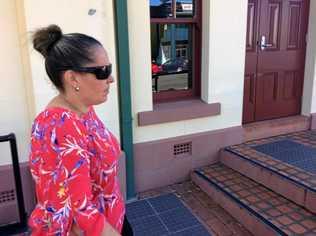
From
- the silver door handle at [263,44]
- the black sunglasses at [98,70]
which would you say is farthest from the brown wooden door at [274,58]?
the black sunglasses at [98,70]

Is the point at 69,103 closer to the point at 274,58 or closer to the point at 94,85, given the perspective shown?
the point at 94,85

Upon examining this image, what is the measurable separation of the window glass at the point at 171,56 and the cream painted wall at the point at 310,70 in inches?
68.6

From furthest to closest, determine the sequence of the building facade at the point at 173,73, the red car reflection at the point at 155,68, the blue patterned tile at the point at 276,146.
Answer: the blue patterned tile at the point at 276,146
the red car reflection at the point at 155,68
the building facade at the point at 173,73

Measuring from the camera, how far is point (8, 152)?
269 centimetres

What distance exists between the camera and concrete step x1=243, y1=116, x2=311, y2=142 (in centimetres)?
384

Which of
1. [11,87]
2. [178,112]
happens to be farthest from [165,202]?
[11,87]

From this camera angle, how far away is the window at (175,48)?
129 inches

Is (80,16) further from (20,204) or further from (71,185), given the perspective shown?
(71,185)

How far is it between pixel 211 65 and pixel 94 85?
243 cm

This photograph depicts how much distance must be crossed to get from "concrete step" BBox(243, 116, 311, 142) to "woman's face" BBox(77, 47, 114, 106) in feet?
9.54

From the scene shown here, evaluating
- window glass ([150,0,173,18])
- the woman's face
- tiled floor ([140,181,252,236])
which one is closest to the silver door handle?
window glass ([150,0,173,18])

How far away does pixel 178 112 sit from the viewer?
10.8 feet

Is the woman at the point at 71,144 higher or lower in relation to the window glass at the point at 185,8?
lower

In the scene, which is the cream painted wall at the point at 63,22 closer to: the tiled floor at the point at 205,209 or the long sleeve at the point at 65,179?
the tiled floor at the point at 205,209
